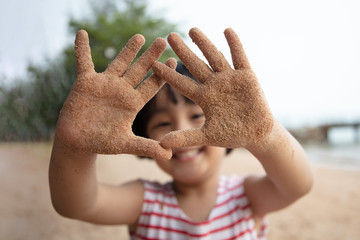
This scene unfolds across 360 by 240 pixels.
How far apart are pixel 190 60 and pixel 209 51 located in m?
0.07

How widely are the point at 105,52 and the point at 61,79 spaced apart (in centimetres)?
239

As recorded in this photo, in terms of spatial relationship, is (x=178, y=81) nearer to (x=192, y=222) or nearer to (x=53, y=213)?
(x=192, y=222)

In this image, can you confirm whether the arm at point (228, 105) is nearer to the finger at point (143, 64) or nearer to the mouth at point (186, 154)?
the finger at point (143, 64)

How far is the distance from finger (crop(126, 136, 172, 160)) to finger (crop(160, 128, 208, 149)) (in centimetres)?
2

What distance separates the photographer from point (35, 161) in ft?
12.4

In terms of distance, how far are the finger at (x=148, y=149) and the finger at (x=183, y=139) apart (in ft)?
0.06

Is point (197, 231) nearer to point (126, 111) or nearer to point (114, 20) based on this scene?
point (126, 111)

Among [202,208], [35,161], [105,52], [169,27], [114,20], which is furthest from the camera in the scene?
[169,27]

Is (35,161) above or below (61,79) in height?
below

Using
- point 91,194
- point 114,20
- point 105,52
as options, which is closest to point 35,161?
point 105,52

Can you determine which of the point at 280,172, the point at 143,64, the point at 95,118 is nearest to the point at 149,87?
the point at 143,64

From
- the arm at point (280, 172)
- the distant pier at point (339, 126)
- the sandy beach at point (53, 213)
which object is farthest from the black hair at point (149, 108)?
the distant pier at point (339, 126)

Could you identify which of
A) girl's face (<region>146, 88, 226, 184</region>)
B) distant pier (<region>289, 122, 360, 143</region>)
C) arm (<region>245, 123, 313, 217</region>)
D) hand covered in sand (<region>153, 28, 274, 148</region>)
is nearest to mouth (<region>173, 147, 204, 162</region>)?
girl's face (<region>146, 88, 226, 184</region>)

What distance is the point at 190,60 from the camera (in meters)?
0.91
